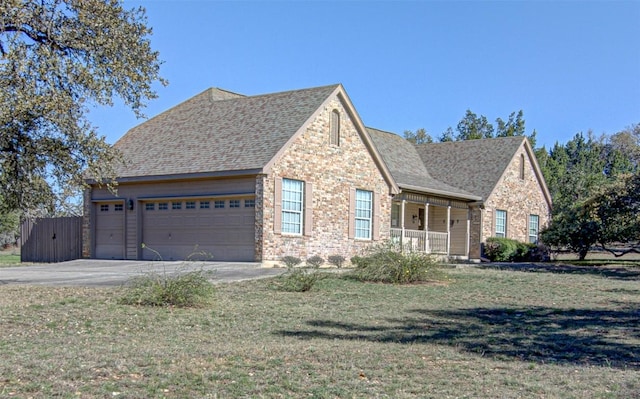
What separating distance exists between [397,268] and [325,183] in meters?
7.14

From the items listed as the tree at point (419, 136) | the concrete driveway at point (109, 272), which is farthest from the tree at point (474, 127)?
the concrete driveway at point (109, 272)

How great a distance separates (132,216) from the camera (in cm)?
2473

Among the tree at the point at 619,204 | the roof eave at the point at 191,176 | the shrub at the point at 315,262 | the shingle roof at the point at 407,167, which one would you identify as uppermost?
the shingle roof at the point at 407,167

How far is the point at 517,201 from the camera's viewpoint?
34688mm

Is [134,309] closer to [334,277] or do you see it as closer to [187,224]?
[334,277]

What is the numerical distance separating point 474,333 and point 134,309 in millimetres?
5700

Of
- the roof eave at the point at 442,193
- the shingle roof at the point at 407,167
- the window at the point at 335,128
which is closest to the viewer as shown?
the window at the point at 335,128

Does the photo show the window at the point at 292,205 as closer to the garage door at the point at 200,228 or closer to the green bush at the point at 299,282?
the garage door at the point at 200,228

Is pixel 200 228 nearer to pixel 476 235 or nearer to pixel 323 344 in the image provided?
pixel 476 235

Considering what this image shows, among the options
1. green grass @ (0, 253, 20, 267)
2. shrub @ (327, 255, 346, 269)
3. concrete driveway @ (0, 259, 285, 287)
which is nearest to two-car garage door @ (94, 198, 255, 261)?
concrete driveway @ (0, 259, 285, 287)

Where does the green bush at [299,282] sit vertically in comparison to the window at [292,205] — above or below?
below

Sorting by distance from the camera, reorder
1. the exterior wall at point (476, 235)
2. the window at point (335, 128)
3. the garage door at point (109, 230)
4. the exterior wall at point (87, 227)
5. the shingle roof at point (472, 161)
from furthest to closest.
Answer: the shingle roof at point (472, 161) → the exterior wall at point (476, 235) → the exterior wall at point (87, 227) → the garage door at point (109, 230) → the window at point (335, 128)

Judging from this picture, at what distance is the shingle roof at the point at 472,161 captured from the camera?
33219 millimetres

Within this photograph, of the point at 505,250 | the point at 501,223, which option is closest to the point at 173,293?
the point at 505,250
